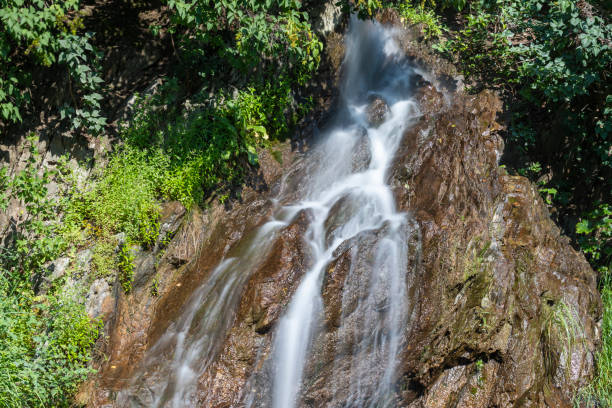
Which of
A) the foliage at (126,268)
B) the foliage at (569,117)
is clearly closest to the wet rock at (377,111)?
the foliage at (569,117)

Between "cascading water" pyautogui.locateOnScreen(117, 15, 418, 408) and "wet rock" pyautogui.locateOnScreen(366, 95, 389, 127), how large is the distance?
97cm

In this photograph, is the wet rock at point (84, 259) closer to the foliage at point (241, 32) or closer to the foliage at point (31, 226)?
the foliage at point (31, 226)

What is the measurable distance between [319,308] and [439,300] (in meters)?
1.33

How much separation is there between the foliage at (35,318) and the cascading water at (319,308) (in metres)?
0.69

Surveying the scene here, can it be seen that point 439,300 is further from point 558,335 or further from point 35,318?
point 35,318

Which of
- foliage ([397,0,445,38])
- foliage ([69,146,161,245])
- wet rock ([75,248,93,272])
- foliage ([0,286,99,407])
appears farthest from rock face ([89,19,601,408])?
foliage ([397,0,445,38])

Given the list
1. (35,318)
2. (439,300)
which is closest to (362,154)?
(439,300)

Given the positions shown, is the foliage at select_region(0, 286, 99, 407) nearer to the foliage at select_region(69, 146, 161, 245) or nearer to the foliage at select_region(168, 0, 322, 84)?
the foliage at select_region(69, 146, 161, 245)

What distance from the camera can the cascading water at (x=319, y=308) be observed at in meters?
4.57

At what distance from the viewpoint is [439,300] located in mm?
4770

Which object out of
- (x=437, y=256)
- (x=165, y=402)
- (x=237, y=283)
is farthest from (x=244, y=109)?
(x=165, y=402)

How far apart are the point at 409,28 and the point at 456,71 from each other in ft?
5.08

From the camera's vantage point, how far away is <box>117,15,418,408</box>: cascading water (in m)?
4.57

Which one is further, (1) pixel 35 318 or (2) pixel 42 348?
(1) pixel 35 318
